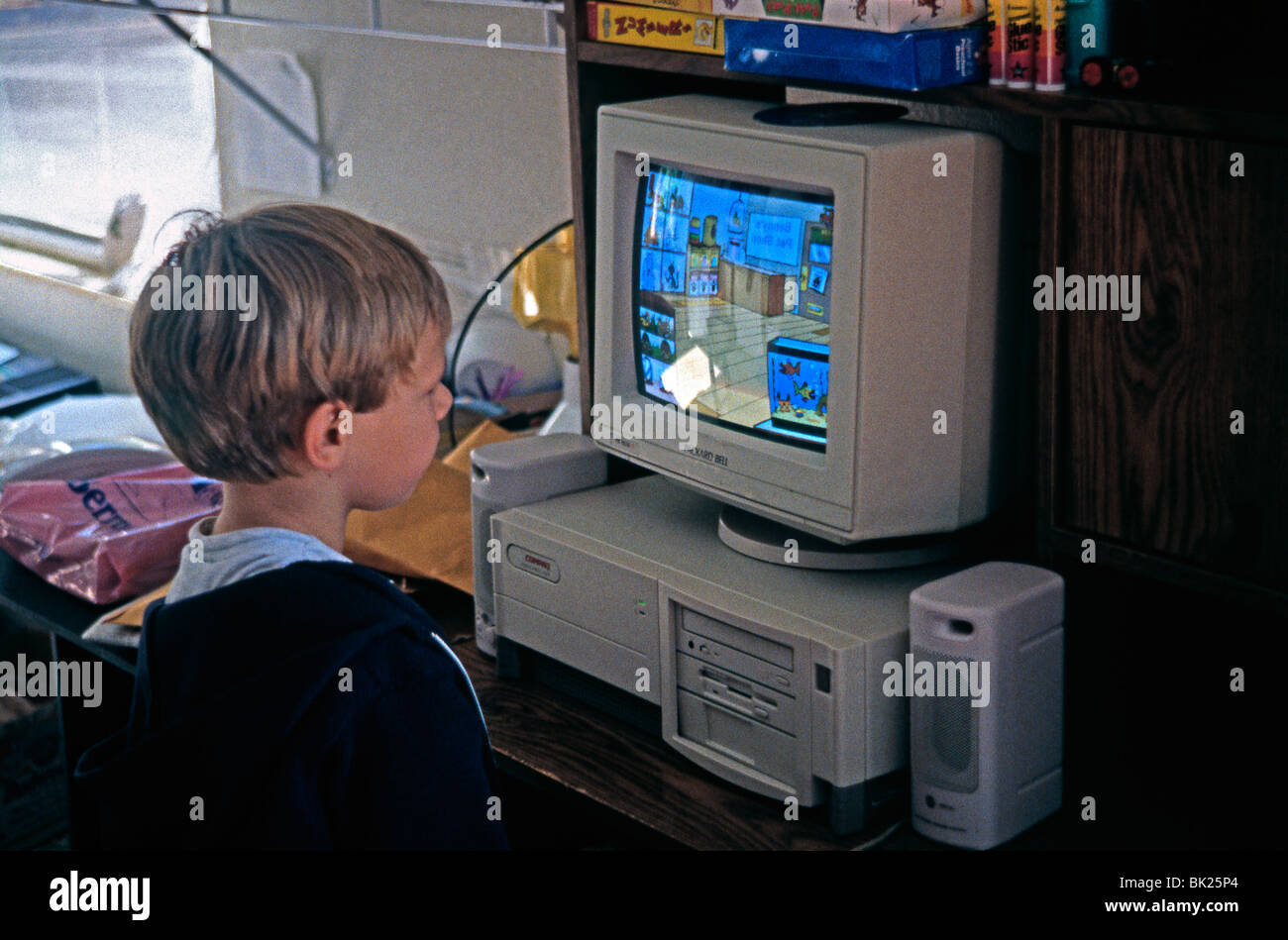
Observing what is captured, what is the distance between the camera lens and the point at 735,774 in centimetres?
138

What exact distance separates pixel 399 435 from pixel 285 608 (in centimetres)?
18

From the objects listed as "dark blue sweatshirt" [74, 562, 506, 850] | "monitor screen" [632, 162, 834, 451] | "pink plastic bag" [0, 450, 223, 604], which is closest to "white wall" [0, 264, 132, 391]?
"pink plastic bag" [0, 450, 223, 604]

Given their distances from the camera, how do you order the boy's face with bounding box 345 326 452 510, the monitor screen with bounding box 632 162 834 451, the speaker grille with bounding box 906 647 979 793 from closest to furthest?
the boy's face with bounding box 345 326 452 510 → the speaker grille with bounding box 906 647 979 793 → the monitor screen with bounding box 632 162 834 451

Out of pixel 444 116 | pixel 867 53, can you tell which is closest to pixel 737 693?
pixel 867 53

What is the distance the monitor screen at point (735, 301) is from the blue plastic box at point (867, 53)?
0.38 feet

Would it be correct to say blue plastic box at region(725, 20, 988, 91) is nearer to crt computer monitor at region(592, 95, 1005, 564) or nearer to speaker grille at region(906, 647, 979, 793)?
crt computer monitor at region(592, 95, 1005, 564)

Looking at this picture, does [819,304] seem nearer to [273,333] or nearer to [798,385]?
[798,385]

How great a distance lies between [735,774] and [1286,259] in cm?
65

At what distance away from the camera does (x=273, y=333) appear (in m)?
0.98

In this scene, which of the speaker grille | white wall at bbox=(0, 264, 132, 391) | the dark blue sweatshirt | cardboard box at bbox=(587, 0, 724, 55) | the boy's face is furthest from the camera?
white wall at bbox=(0, 264, 132, 391)

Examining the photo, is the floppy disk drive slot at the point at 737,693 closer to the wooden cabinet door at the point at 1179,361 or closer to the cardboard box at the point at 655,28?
the wooden cabinet door at the point at 1179,361

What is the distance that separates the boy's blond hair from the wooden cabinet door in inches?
21.9

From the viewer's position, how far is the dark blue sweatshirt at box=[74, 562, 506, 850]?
941 mm

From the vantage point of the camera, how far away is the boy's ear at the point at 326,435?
1.01m
